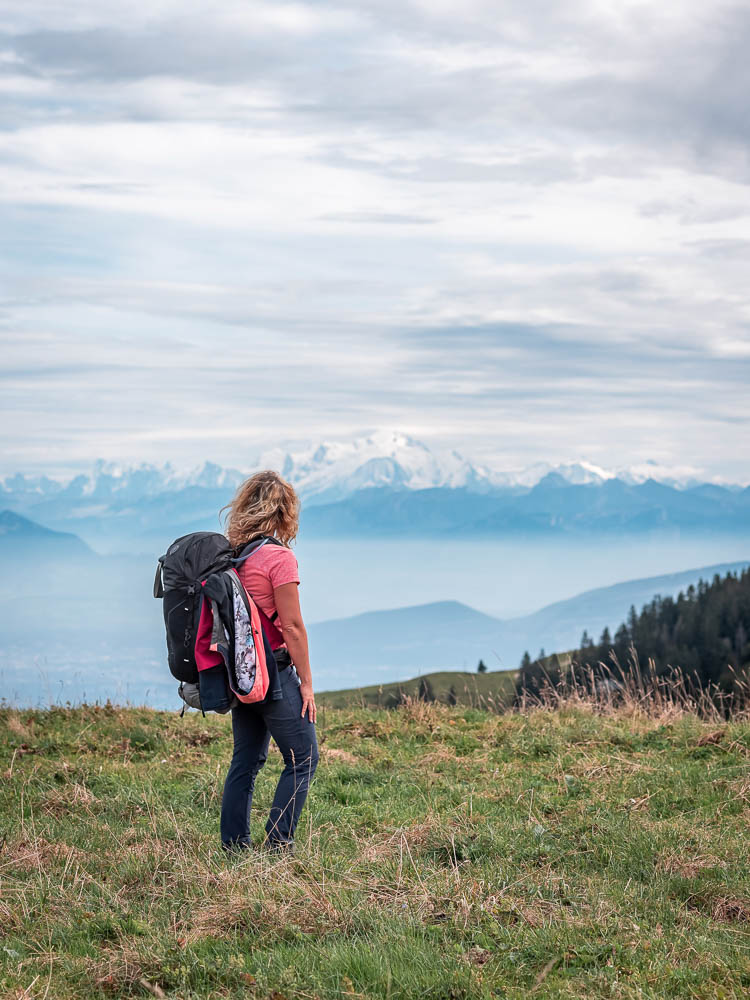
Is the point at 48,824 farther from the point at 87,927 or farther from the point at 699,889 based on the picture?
the point at 699,889

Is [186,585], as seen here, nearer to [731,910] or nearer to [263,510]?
[263,510]

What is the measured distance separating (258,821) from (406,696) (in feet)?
17.3

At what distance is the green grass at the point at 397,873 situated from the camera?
14.0 feet

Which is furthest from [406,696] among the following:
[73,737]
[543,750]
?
[73,737]

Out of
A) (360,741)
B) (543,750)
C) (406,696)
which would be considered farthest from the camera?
(406,696)

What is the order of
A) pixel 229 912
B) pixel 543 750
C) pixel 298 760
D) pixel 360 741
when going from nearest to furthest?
pixel 229 912 → pixel 298 760 → pixel 543 750 → pixel 360 741

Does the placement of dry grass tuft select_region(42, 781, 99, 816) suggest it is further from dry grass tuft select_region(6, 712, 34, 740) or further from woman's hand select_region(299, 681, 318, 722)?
dry grass tuft select_region(6, 712, 34, 740)

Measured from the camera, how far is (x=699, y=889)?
561 centimetres

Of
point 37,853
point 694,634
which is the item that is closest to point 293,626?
point 37,853

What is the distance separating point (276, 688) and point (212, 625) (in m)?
0.63

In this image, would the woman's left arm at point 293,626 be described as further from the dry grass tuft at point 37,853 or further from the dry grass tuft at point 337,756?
the dry grass tuft at point 337,756

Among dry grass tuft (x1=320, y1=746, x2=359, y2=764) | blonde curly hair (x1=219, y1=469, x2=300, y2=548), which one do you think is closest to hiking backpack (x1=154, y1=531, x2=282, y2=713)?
blonde curly hair (x1=219, y1=469, x2=300, y2=548)

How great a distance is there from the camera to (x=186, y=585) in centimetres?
598

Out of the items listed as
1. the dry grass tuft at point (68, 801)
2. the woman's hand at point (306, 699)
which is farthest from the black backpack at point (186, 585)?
the dry grass tuft at point (68, 801)
